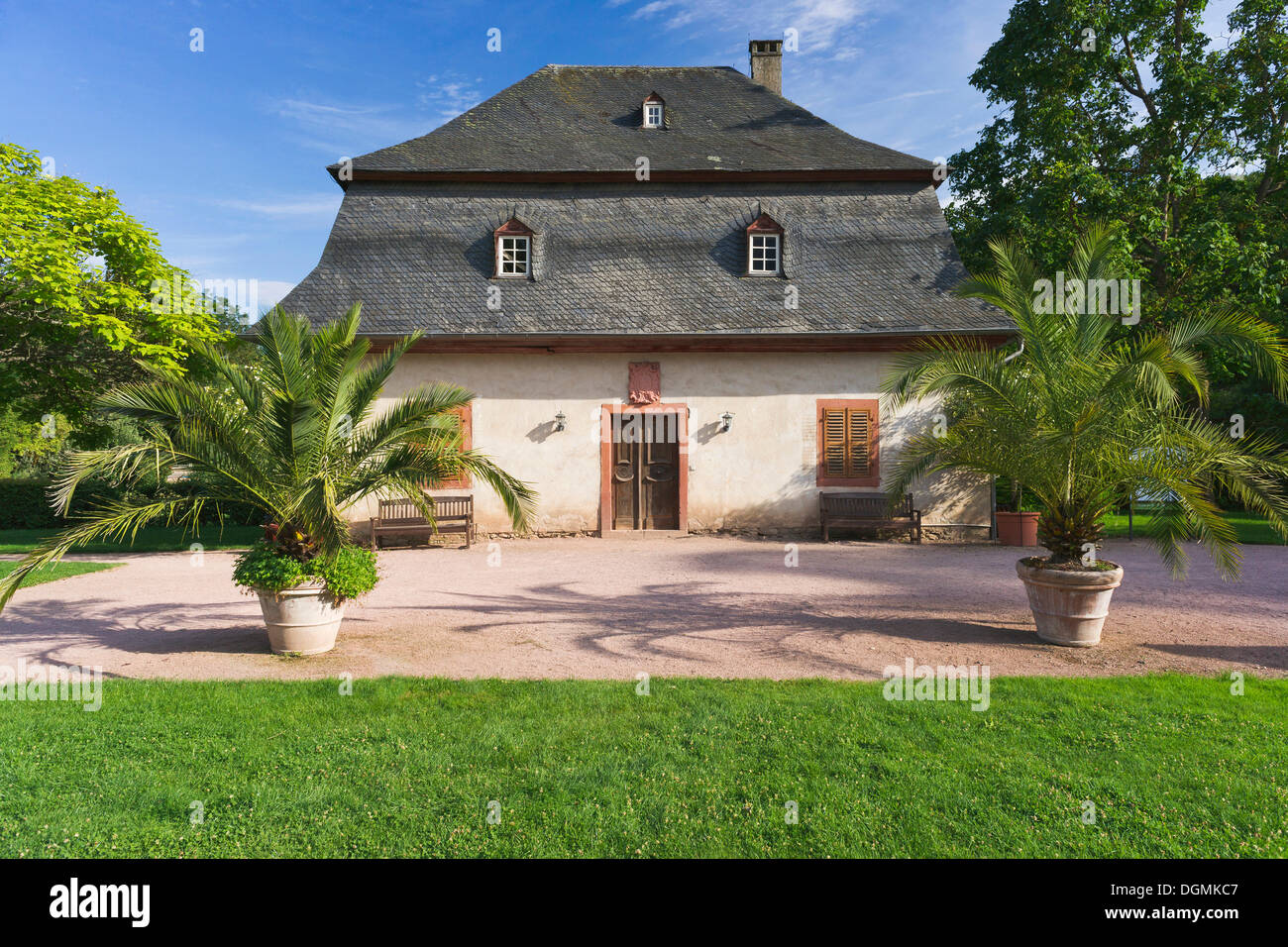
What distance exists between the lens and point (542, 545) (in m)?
14.6

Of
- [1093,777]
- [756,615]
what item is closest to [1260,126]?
→ [756,615]

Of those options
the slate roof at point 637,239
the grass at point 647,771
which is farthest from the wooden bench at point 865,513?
the grass at point 647,771

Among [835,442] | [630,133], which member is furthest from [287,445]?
[630,133]

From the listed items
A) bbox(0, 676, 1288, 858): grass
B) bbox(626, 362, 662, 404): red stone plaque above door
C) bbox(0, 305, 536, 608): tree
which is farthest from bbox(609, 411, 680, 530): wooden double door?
bbox(0, 676, 1288, 858): grass

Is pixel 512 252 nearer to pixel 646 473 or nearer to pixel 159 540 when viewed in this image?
pixel 646 473

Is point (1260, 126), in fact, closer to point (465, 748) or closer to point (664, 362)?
point (664, 362)

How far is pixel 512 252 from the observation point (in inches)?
626

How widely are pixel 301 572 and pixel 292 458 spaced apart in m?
1.08

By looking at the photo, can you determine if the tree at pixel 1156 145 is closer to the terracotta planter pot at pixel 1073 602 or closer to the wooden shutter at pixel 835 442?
the wooden shutter at pixel 835 442

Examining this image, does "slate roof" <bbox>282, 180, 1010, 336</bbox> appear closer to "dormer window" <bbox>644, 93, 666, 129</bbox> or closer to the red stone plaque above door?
the red stone plaque above door

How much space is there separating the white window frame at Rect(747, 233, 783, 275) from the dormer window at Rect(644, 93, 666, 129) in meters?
4.57

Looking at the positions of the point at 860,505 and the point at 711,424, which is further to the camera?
the point at 711,424
